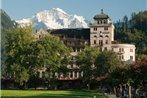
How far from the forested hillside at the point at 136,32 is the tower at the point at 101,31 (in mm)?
23421

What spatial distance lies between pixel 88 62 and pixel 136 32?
58.4m

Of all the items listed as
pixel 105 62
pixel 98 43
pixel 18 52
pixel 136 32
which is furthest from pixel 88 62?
pixel 136 32

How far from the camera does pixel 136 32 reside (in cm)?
16650

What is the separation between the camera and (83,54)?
114062mm

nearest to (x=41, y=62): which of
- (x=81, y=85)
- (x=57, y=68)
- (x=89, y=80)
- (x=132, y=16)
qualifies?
(x=57, y=68)

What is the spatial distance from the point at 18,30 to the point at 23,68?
8907 millimetres

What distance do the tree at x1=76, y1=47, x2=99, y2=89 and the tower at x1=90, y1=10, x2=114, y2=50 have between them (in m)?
18.8

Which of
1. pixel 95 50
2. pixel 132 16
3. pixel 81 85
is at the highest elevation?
pixel 132 16

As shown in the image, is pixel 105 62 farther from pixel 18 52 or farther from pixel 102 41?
pixel 102 41

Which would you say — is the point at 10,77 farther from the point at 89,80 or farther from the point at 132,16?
the point at 132,16

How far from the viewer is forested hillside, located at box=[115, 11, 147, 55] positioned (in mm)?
161500

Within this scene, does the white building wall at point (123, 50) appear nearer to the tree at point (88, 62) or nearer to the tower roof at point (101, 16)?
the tower roof at point (101, 16)

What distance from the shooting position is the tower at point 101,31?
436ft

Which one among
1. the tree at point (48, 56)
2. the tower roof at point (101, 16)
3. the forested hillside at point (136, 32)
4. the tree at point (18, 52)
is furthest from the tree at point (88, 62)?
the forested hillside at point (136, 32)
